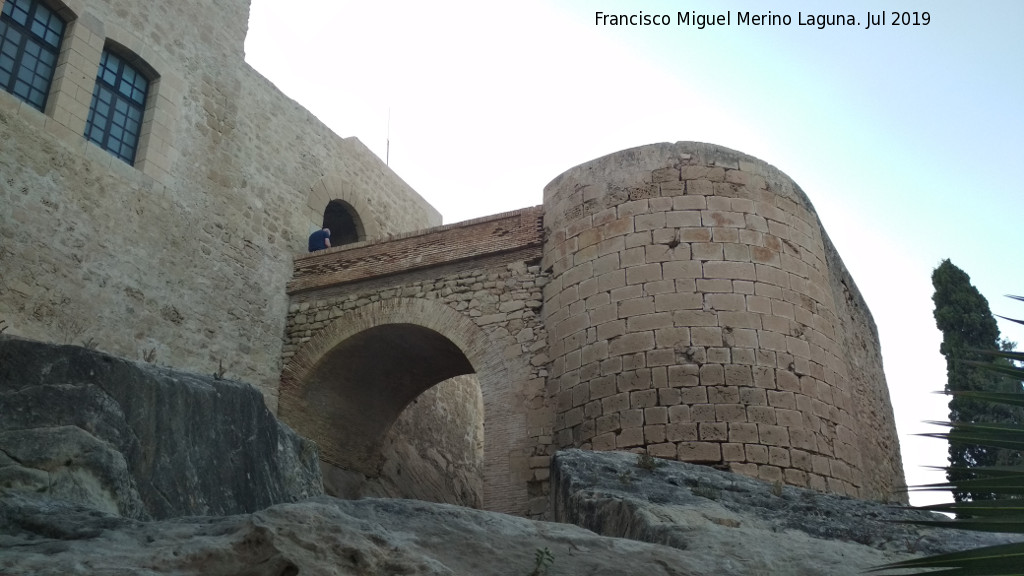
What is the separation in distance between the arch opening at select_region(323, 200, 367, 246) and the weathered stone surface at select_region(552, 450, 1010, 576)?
8313 millimetres

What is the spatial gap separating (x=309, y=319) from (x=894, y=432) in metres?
8.97

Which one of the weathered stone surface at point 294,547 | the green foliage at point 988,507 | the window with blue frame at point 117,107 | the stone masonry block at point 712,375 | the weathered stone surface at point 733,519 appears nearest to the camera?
the weathered stone surface at point 294,547

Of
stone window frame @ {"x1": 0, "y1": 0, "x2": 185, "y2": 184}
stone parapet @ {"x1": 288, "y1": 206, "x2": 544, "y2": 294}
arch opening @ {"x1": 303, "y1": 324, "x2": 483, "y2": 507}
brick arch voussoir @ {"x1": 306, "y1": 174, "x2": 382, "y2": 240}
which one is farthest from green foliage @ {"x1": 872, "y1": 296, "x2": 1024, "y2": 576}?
brick arch voussoir @ {"x1": 306, "y1": 174, "x2": 382, "y2": 240}

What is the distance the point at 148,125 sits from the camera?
1053 centimetres

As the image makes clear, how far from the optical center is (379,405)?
12125 millimetres

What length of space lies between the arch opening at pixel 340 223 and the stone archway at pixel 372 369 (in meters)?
3.04

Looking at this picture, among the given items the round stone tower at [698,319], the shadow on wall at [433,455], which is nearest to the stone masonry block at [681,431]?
the round stone tower at [698,319]

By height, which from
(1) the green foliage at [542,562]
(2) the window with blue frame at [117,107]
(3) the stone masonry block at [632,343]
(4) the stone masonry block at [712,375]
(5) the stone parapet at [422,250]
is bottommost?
(1) the green foliage at [542,562]

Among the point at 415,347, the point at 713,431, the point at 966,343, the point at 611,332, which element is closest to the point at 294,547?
the point at 713,431

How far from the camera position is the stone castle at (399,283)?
8.82 m

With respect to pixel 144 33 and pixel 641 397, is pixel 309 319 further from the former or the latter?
pixel 641 397

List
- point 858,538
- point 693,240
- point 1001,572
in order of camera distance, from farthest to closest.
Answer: point 693,240 < point 858,538 < point 1001,572

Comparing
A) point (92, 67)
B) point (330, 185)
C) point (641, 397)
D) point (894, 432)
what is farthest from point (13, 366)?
point (894, 432)

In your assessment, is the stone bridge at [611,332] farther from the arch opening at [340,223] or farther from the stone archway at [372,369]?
the arch opening at [340,223]
